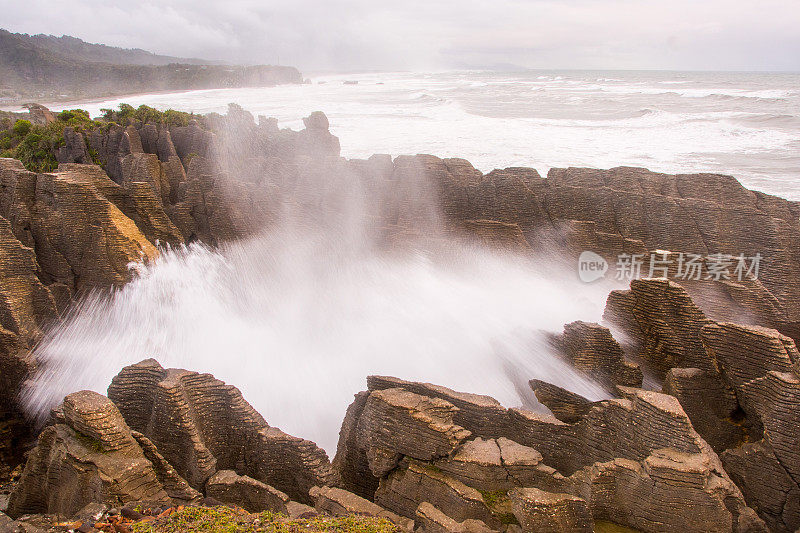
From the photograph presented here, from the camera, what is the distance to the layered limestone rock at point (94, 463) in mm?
5398

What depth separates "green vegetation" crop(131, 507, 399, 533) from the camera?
4.89 metres

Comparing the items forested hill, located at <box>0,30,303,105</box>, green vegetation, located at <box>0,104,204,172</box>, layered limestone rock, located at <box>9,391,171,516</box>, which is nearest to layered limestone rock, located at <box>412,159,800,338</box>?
layered limestone rock, located at <box>9,391,171,516</box>

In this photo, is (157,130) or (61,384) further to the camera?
(157,130)

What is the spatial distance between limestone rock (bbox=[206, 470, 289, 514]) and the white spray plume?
2.35 meters

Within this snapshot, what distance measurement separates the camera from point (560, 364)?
8281mm

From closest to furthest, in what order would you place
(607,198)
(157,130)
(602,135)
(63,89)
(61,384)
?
(61,384) → (607,198) → (157,130) → (602,135) → (63,89)

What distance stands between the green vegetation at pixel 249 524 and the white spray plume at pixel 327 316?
3.08 meters

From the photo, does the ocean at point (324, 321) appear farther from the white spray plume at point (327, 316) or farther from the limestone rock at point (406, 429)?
the limestone rock at point (406, 429)

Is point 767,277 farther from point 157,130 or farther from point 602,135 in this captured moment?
point 602,135

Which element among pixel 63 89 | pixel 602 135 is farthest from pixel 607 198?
pixel 63 89

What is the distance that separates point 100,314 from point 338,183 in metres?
5.11

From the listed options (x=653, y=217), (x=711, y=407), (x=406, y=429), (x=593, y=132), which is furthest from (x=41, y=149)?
(x=593, y=132)

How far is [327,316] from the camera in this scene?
9914 mm

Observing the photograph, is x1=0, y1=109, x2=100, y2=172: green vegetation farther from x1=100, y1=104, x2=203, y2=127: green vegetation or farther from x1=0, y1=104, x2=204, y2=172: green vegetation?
x1=100, y1=104, x2=203, y2=127: green vegetation
